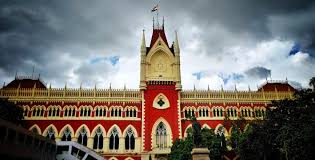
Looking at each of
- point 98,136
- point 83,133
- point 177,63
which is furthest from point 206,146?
point 83,133

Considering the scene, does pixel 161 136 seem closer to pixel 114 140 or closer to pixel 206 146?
pixel 114 140

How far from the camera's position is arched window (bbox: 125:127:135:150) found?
43906 millimetres

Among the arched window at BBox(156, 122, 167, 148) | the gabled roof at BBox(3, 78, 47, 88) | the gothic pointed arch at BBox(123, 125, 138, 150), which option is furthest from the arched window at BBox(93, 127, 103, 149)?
the gabled roof at BBox(3, 78, 47, 88)

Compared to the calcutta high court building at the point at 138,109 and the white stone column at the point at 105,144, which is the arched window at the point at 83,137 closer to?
the calcutta high court building at the point at 138,109

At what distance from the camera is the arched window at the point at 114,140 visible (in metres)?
43.8

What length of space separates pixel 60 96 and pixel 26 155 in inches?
811

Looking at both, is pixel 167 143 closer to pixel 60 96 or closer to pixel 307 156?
pixel 60 96

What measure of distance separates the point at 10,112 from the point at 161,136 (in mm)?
20770

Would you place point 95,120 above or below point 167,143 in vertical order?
above

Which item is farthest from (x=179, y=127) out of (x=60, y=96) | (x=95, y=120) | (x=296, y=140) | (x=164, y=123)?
(x=296, y=140)

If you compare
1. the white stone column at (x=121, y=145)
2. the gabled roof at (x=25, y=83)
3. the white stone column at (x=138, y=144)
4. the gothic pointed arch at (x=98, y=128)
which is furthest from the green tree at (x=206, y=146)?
the gabled roof at (x=25, y=83)

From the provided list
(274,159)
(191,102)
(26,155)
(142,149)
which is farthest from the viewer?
(191,102)

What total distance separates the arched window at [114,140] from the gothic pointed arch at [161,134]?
5.37 m

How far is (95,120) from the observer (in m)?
44.5
